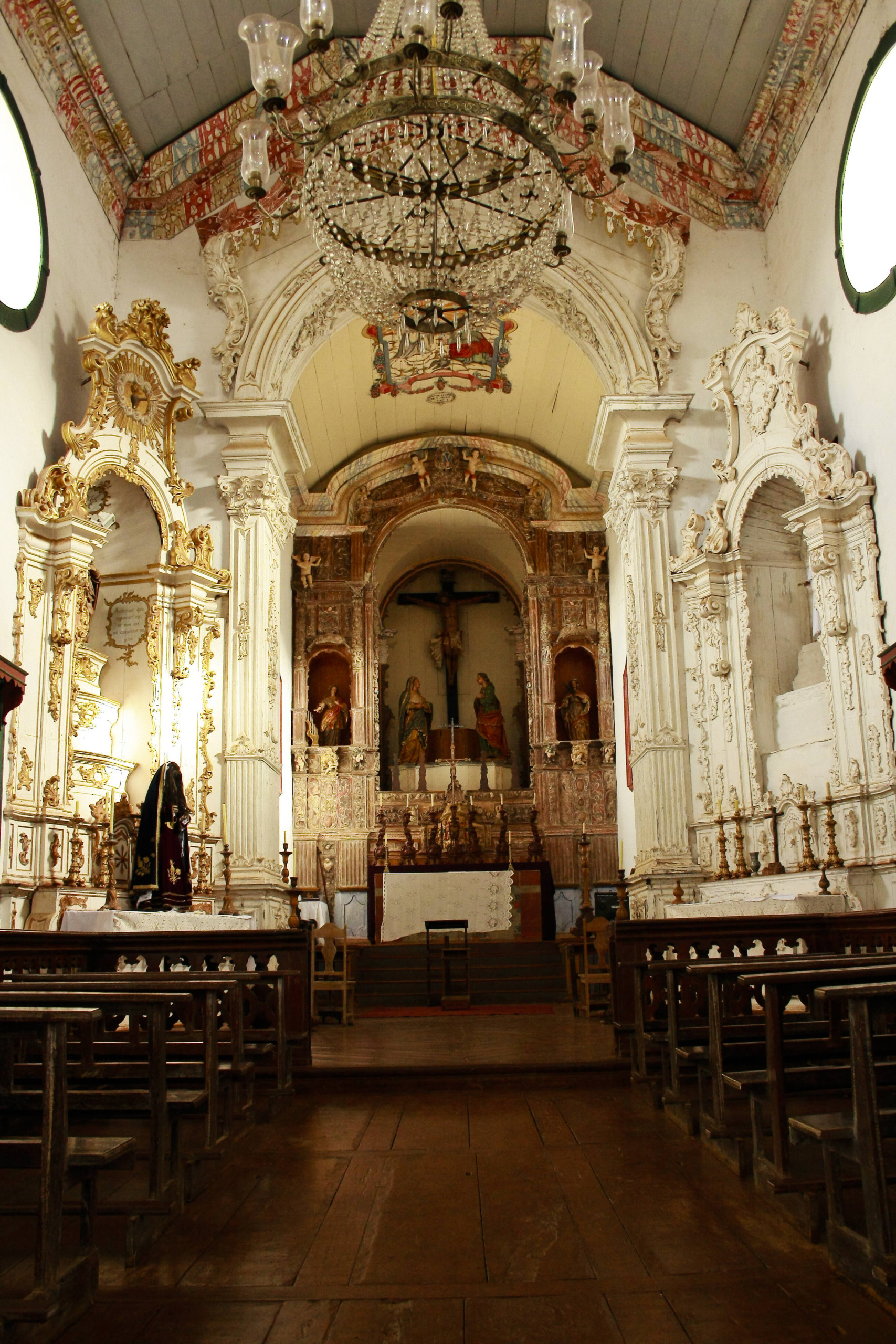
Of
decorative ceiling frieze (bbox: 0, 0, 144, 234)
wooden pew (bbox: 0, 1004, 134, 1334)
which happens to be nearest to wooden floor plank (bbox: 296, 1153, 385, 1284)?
wooden pew (bbox: 0, 1004, 134, 1334)

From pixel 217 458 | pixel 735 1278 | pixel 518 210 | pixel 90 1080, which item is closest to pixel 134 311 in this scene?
pixel 217 458

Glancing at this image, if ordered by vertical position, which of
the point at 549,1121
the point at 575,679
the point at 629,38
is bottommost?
the point at 549,1121

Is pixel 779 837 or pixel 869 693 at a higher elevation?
pixel 869 693

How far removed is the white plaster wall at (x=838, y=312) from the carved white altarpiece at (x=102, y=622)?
232 inches

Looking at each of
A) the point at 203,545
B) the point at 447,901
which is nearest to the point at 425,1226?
the point at 203,545

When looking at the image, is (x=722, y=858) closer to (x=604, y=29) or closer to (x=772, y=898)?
(x=772, y=898)

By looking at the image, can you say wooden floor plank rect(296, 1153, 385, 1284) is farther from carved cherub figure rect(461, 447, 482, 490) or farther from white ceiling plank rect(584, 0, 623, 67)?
carved cherub figure rect(461, 447, 482, 490)

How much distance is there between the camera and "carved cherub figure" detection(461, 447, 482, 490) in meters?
17.1

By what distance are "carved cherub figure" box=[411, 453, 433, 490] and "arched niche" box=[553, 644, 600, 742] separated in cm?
327

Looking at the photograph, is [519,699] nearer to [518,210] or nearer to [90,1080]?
[518,210]

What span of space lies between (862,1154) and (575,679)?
14.7 m

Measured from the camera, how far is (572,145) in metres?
11.9

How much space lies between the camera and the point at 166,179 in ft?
39.2

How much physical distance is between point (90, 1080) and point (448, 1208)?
1441 millimetres
